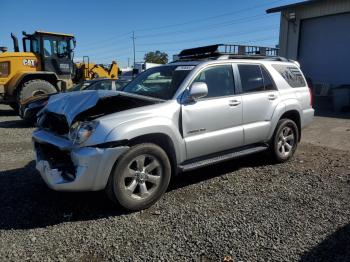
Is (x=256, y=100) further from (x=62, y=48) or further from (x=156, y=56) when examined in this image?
(x=156, y=56)

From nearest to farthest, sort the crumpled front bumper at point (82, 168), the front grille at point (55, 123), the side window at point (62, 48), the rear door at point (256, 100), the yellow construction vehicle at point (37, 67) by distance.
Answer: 1. the crumpled front bumper at point (82, 168)
2. the front grille at point (55, 123)
3. the rear door at point (256, 100)
4. the yellow construction vehicle at point (37, 67)
5. the side window at point (62, 48)

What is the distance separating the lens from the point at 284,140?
6.43m

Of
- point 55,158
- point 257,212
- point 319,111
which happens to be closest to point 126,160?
point 55,158

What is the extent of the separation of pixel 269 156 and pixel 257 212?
214 cm

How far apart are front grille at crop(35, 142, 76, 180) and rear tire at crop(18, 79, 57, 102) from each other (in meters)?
8.49

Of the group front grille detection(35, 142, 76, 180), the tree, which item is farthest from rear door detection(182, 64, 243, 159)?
the tree

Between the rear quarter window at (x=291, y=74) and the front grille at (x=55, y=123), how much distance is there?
3.65 m

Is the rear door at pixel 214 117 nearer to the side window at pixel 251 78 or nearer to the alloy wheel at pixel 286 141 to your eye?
the side window at pixel 251 78

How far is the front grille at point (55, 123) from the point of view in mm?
4637

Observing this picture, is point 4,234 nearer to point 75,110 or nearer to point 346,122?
point 75,110

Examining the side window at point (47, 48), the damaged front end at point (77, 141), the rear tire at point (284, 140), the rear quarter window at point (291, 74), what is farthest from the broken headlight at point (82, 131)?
the side window at point (47, 48)

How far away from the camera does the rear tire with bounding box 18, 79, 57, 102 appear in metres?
12.6

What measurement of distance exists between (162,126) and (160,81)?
1.23m

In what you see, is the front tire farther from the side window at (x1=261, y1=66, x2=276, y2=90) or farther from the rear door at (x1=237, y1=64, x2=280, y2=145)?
the side window at (x1=261, y1=66, x2=276, y2=90)
